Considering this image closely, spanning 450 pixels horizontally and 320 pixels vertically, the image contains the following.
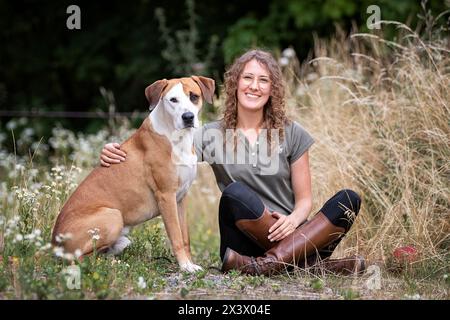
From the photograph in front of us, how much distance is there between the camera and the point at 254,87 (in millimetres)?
4676

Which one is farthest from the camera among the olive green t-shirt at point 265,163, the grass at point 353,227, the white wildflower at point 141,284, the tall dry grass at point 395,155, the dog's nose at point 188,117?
the tall dry grass at point 395,155

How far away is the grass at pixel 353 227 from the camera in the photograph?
3842 mm

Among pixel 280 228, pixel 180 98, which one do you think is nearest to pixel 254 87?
pixel 180 98

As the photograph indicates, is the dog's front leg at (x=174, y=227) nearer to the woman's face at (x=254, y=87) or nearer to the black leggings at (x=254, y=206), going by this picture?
the black leggings at (x=254, y=206)

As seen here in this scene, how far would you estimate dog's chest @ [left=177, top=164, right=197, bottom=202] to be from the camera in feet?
14.9

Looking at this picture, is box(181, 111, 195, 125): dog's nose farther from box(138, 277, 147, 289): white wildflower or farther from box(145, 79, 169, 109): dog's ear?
box(138, 277, 147, 289): white wildflower

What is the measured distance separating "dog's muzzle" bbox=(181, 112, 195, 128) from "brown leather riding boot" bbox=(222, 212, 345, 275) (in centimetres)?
83

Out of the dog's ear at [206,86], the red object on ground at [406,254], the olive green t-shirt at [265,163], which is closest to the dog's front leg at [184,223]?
the olive green t-shirt at [265,163]

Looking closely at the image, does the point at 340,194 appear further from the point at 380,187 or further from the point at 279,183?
the point at 380,187

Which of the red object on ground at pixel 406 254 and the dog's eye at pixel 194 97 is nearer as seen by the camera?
the dog's eye at pixel 194 97

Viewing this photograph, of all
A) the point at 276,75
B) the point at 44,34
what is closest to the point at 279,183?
the point at 276,75

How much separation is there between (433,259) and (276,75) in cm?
160

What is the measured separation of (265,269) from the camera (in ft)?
14.4

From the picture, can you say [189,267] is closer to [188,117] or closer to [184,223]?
[184,223]
